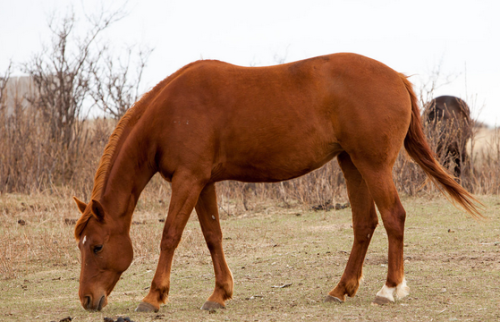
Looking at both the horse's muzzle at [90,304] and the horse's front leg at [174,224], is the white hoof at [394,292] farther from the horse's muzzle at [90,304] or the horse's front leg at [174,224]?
the horse's muzzle at [90,304]

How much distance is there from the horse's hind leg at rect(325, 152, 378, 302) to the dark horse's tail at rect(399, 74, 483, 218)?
1.77 feet

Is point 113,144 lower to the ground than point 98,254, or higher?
higher

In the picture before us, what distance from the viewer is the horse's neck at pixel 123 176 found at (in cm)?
402

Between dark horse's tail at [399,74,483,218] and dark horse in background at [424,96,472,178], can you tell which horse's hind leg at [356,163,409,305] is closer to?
dark horse's tail at [399,74,483,218]

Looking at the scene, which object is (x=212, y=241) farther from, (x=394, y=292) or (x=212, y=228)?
(x=394, y=292)

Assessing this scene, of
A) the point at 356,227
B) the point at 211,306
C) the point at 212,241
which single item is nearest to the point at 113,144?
the point at 212,241

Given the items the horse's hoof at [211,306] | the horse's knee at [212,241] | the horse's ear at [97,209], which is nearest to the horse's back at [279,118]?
the horse's knee at [212,241]

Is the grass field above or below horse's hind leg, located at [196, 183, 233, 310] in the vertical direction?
below

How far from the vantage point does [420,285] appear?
434 centimetres

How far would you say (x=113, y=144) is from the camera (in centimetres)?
411

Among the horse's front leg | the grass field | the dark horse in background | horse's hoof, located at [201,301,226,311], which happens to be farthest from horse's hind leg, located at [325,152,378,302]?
the dark horse in background

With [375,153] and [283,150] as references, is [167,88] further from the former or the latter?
[375,153]

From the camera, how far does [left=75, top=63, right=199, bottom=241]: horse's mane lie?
3.98 meters

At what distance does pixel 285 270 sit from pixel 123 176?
2.08 m
